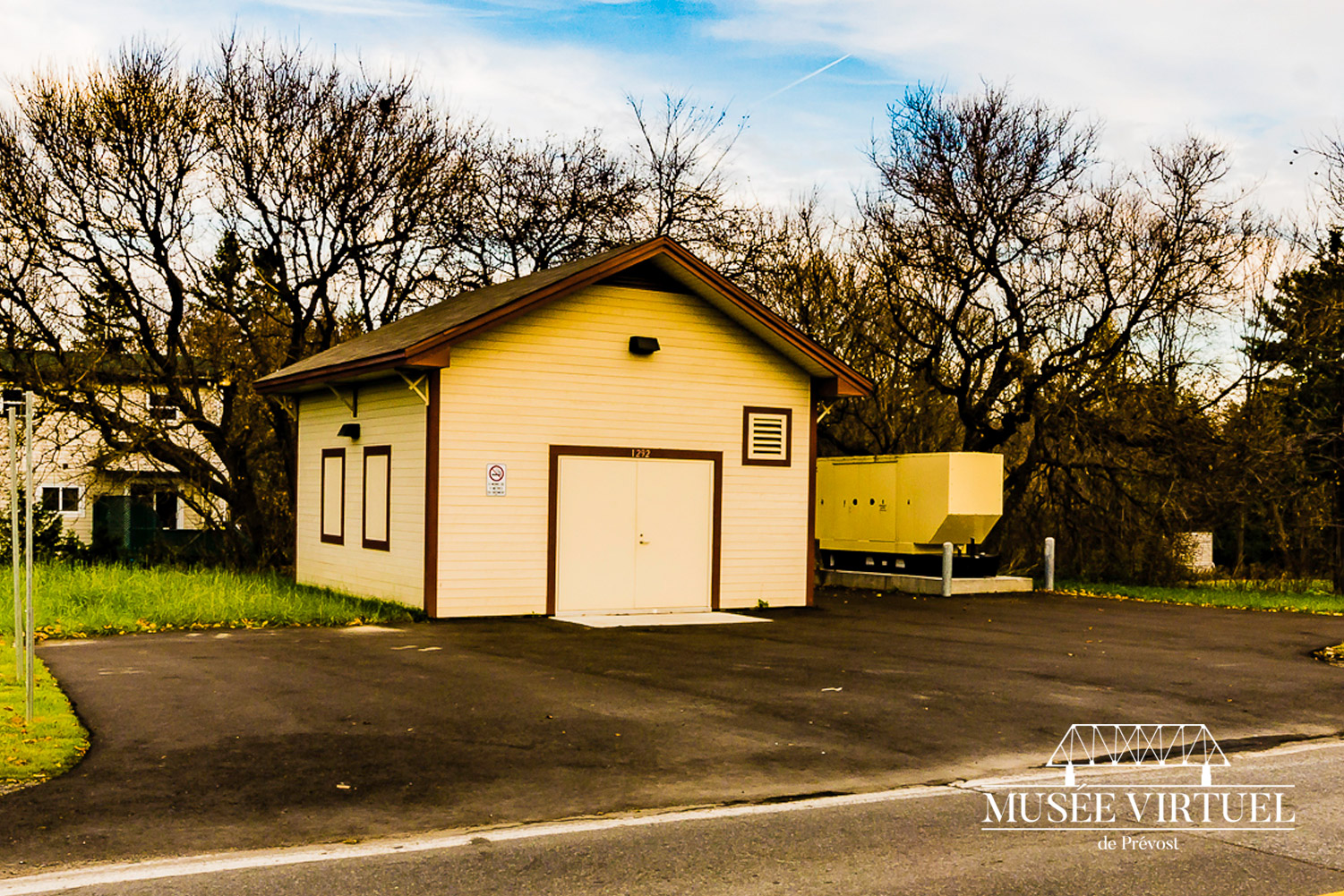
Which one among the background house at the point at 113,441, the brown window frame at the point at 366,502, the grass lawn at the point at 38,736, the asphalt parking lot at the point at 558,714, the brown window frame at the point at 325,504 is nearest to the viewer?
the asphalt parking lot at the point at 558,714

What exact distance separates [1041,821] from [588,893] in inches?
A: 111

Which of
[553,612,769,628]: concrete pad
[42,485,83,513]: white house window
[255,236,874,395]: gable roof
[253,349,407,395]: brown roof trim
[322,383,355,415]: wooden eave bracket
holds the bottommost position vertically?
[553,612,769,628]: concrete pad

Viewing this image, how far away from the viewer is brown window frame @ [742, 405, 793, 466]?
771 inches

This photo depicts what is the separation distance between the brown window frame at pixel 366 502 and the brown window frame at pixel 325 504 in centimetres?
91

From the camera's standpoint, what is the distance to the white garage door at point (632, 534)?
17.9 metres

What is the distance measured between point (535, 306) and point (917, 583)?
10.7m

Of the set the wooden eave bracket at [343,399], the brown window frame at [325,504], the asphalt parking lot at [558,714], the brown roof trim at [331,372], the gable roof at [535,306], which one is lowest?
the asphalt parking lot at [558,714]

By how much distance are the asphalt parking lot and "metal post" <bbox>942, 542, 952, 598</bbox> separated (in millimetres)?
6333

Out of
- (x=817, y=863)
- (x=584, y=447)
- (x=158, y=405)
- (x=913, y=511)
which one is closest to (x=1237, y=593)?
(x=913, y=511)

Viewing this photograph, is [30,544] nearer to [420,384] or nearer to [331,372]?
[420,384]

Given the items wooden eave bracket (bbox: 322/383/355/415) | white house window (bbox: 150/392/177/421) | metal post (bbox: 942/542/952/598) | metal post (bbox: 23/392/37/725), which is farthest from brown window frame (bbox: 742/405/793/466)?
white house window (bbox: 150/392/177/421)

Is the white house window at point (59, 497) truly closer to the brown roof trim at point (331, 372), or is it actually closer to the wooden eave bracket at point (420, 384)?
the brown roof trim at point (331, 372)

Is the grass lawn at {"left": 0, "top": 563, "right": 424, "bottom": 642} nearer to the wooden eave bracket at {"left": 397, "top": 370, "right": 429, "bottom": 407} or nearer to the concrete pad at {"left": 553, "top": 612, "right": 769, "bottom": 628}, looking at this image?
the concrete pad at {"left": 553, "top": 612, "right": 769, "bottom": 628}

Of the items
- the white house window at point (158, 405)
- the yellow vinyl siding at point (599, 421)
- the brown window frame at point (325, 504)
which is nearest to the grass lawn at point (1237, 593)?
the yellow vinyl siding at point (599, 421)
